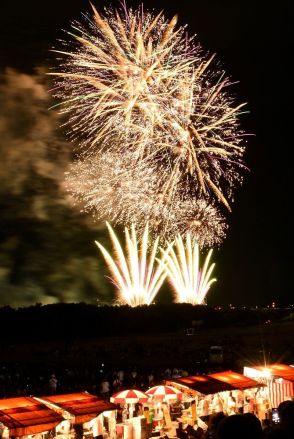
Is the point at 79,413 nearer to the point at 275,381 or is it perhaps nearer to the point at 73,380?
the point at 275,381

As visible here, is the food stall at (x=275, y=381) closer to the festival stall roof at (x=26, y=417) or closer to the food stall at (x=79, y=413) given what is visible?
the food stall at (x=79, y=413)

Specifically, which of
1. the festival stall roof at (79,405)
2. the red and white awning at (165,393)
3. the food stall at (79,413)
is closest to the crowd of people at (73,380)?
the red and white awning at (165,393)

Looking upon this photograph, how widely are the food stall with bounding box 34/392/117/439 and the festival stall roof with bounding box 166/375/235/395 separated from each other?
1.81 m

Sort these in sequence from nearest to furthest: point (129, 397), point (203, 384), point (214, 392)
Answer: point (129, 397), point (214, 392), point (203, 384)

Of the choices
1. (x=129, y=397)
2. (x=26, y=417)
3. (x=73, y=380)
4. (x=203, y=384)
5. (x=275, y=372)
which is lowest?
(x=26, y=417)

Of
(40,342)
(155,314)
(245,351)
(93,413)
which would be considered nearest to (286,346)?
(245,351)

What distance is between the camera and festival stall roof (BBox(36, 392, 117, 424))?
10453 mm

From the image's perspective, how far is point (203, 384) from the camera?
12.5 metres

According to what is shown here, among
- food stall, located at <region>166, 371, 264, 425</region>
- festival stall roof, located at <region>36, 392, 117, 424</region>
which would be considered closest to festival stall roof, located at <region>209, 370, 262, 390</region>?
food stall, located at <region>166, 371, 264, 425</region>

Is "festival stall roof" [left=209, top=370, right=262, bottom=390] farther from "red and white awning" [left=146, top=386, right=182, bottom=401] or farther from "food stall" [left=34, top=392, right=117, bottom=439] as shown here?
"food stall" [left=34, top=392, right=117, bottom=439]

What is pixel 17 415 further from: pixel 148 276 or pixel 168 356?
pixel 148 276

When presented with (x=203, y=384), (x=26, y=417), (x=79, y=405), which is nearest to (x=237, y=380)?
(x=203, y=384)

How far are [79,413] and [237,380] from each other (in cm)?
411

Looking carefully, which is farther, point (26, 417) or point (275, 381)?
→ point (275, 381)
